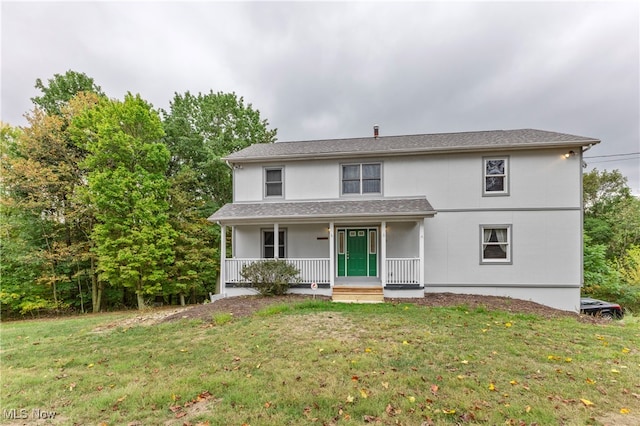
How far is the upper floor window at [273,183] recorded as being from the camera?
→ 11.6 meters

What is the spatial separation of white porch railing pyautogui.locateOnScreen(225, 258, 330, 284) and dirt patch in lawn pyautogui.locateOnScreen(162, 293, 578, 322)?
68 centimetres

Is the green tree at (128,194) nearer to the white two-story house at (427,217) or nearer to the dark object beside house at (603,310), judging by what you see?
the white two-story house at (427,217)

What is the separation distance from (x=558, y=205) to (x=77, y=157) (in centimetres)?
2192

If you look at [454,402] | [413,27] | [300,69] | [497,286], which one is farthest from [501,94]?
[454,402]

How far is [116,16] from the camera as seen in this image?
1050cm

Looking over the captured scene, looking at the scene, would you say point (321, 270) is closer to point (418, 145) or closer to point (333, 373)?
point (333, 373)

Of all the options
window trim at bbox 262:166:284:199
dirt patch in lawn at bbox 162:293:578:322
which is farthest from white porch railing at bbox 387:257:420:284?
window trim at bbox 262:166:284:199

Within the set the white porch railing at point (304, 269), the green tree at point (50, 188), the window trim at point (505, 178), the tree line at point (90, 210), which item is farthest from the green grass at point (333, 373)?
the green tree at point (50, 188)

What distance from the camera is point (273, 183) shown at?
11617 mm

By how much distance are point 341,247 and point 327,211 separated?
6.21 feet

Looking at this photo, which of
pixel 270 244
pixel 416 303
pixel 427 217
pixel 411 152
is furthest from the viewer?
pixel 270 244

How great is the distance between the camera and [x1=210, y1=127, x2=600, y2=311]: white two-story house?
381 inches

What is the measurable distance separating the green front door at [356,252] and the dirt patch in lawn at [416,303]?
1.88m

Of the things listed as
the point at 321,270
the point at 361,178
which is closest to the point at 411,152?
the point at 361,178
